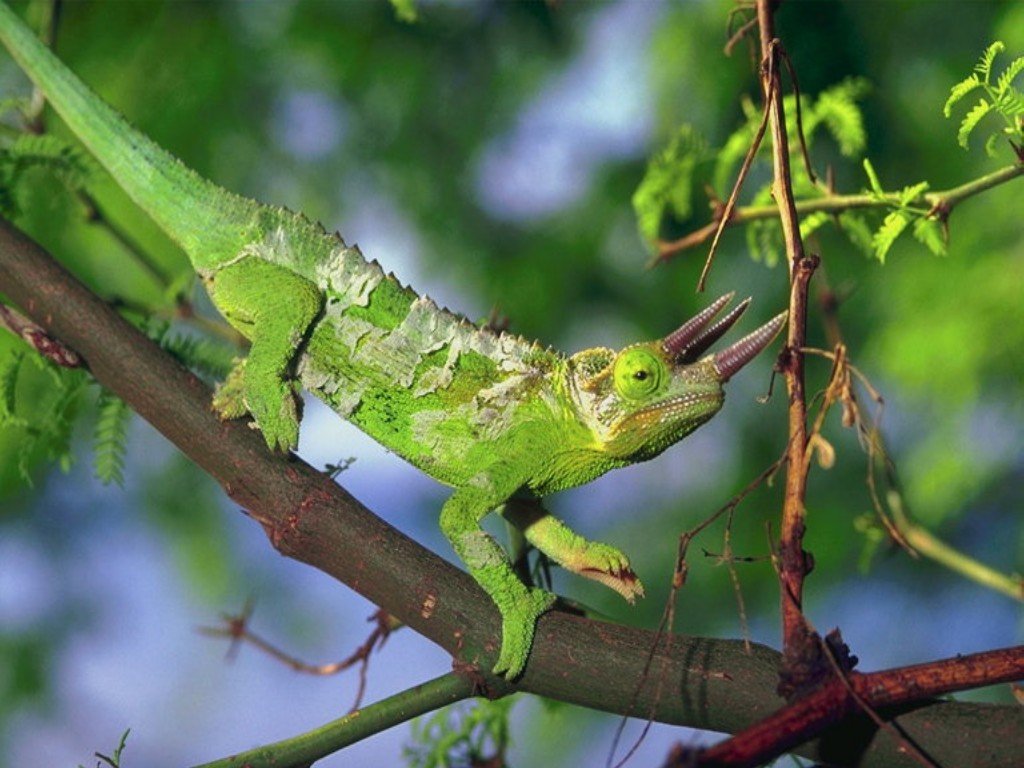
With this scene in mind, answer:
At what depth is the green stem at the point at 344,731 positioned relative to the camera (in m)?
1.17

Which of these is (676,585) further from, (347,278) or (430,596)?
(347,278)

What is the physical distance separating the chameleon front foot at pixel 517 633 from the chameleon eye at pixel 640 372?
0.85 feet

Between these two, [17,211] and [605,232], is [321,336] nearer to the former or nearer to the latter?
[17,211]

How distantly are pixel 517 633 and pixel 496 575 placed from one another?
0.24 feet

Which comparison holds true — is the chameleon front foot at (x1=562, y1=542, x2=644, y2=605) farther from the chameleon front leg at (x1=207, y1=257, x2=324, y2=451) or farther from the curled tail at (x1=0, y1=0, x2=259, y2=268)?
the curled tail at (x1=0, y1=0, x2=259, y2=268)

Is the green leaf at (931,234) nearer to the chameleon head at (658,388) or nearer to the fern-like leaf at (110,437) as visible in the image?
the chameleon head at (658,388)

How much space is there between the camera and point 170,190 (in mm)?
1481

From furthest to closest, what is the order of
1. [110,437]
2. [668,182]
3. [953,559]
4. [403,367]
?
[668,182] < [953,559] < [110,437] < [403,367]

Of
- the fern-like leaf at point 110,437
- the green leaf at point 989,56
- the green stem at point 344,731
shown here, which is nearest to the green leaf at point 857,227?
the green leaf at point 989,56

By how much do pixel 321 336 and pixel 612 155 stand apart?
6.81 feet

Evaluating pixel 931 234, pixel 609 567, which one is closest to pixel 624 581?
pixel 609 567

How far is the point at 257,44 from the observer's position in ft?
10.6

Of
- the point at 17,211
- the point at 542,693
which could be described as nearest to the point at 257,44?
the point at 17,211

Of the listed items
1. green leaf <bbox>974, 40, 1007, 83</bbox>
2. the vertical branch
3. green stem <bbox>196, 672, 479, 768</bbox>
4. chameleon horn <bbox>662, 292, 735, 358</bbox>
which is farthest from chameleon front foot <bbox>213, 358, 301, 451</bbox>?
green leaf <bbox>974, 40, 1007, 83</bbox>
